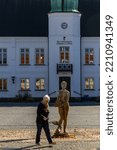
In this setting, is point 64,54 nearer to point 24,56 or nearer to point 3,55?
point 24,56

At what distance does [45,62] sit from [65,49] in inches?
110

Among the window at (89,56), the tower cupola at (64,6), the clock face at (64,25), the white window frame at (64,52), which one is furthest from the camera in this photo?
the window at (89,56)

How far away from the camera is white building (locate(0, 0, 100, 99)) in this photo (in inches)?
1983

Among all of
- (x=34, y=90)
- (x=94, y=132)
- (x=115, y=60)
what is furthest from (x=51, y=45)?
(x=115, y=60)

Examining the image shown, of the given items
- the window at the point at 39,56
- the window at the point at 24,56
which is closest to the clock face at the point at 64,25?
the window at the point at 39,56

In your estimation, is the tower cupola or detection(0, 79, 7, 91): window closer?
the tower cupola

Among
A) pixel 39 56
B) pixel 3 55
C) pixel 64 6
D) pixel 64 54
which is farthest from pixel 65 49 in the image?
pixel 3 55

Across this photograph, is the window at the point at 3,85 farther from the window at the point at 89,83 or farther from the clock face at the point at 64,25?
the window at the point at 89,83

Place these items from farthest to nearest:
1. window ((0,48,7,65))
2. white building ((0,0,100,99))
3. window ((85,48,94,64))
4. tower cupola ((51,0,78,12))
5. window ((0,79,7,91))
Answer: window ((85,48,94,64)) < window ((0,48,7,65)) < window ((0,79,7,91)) < tower cupola ((51,0,78,12)) < white building ((0,0,100,99))

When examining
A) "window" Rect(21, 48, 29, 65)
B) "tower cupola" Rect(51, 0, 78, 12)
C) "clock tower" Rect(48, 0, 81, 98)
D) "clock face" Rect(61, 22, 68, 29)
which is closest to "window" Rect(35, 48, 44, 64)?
"window" Rect(21, 48, 29, 65)

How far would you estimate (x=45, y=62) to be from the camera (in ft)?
169

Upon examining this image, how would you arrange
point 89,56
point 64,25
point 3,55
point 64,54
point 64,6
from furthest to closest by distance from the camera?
point 89,56 < point 3,55 < point 64,6 < point 64,54 < point 64,25

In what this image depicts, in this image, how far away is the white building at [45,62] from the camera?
50.4 meters

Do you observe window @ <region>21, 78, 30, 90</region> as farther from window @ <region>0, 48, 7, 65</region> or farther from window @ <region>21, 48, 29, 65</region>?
window @ <region>0, 48, 7, 65</region>
